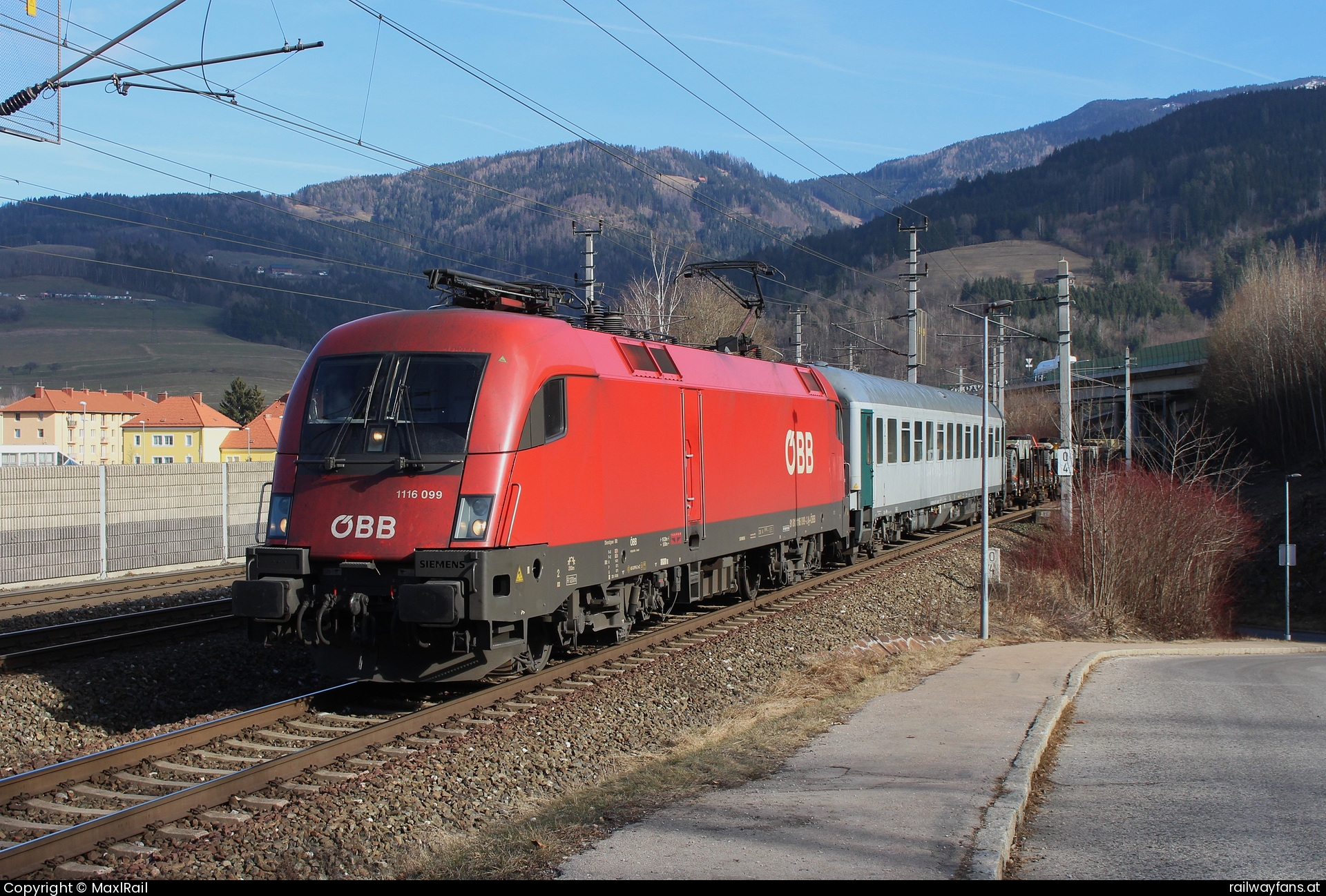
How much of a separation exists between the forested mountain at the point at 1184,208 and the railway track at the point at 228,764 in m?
146

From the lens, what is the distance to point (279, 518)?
965 cm

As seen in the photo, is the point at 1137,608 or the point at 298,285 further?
the point at 298,285

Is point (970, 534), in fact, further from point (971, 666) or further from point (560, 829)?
point (560, 829)

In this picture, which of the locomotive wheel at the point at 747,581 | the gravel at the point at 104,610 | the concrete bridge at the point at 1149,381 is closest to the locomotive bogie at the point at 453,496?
the locomotive wheel at the point at 747,581

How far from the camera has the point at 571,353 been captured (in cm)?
1038

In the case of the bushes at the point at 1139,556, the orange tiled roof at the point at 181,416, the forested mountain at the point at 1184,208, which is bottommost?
the bushes at the point at 1139,556

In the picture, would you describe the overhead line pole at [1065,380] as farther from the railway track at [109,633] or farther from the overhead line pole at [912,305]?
the railway track at [109,633]

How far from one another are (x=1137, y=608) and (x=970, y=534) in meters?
4.74

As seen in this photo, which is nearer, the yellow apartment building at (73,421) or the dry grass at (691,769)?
the dry grass at (691,769)

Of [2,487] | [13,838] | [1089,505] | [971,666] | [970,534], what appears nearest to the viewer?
[13,838]

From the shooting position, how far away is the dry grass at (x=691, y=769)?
602cm

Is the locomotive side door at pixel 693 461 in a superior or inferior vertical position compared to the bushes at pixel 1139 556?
superior

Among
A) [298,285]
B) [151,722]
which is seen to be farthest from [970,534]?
[298,285]

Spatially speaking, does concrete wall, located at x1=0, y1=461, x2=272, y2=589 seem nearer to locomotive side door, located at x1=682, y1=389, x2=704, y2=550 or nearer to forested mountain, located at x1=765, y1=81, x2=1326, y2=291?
locomotive side door, located at x1=682, y1=389, x2=704, y2=550
